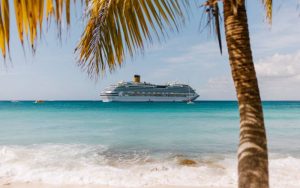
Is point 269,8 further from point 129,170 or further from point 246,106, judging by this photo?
point 129,170

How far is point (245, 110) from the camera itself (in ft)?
6.55

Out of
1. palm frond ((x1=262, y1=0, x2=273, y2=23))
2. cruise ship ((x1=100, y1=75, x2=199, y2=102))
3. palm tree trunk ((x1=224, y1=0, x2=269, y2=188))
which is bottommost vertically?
cruise ship ((x1=100, y1=75, x2=199, y2=102))

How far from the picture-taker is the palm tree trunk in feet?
6.36

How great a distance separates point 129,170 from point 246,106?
518 cm

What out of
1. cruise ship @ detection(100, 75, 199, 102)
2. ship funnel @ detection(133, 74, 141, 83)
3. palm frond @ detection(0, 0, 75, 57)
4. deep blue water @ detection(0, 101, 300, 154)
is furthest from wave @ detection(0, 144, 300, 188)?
ship funnel @ detection(133, 74, 141, 83)

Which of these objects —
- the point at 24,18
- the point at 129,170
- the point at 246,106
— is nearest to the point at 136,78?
the point at 129,170

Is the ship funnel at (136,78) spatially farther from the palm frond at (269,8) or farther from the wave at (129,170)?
the palm frond at (269,8)

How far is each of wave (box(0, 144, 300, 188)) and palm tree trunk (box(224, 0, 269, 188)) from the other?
358 cm

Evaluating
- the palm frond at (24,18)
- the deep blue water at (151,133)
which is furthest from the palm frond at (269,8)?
the deep blue water at (151,133)

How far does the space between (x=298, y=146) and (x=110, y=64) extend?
10.3 metres

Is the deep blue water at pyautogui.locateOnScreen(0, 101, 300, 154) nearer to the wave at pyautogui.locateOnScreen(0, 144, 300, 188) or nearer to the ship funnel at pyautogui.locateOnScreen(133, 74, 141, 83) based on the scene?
the wave at pyautogui.locateOnScreen(0, 144, 300, 188)

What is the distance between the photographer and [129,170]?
676 cm

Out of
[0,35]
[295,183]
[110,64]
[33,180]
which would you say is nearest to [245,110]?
[110,64]

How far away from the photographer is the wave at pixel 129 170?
5.65 m
